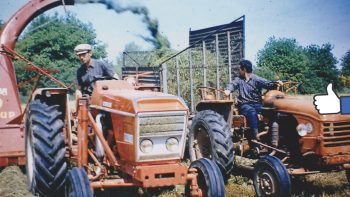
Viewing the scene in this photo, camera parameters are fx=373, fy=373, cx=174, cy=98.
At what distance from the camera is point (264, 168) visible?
417cm

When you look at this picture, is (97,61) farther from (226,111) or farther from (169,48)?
(169,48)

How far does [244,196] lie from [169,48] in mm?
6310

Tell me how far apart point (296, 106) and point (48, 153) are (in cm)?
286

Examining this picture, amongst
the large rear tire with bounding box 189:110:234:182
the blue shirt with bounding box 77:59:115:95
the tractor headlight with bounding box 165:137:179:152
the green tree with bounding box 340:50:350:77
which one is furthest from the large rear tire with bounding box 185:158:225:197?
the green tree with bounding box 340:50:350:77

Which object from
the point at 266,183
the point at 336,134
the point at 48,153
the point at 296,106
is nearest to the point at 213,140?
the point at 266,183

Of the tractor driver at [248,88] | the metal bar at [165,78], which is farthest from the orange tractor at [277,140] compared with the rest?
the metal bar at [165,78]

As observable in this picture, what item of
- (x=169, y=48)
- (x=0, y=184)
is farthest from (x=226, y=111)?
(x=169, y=48)

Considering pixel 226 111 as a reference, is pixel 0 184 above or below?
below

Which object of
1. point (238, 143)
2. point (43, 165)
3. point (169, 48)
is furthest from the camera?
point (169, 48)

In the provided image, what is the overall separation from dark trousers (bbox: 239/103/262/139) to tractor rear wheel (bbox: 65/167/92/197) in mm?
2575

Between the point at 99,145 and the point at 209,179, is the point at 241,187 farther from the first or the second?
the point at 99,145

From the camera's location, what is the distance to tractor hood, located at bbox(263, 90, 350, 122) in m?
4.07

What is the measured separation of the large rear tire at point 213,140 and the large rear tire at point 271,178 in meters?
0.52

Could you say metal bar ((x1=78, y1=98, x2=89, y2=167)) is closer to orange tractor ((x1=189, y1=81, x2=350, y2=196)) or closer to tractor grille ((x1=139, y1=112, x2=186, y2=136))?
tractor grille ((x1=139, y1=112, x2=186, y2=136))
